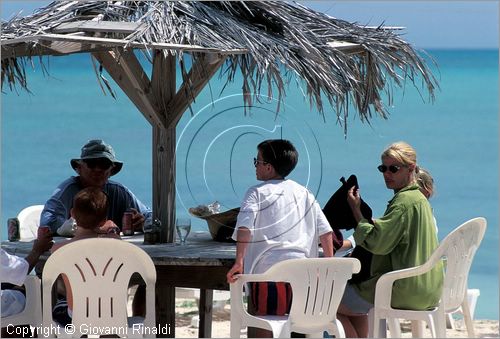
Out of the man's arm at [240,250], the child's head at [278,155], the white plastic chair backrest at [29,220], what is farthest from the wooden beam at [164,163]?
the white plastic chair backrest at [29,220]

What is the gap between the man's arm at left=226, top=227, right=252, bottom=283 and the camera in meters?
5.34

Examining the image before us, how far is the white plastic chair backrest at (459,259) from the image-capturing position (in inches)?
222

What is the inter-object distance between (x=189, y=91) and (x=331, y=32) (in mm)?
903

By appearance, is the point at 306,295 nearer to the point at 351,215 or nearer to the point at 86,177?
→ the point at 351,215

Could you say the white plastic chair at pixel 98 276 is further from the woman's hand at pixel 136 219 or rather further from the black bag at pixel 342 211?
the woman's hand at pixel 136 219

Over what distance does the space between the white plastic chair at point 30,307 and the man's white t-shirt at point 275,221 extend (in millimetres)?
976

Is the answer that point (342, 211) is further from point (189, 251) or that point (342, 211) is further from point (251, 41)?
point (251, 41)

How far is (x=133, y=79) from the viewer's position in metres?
5.92

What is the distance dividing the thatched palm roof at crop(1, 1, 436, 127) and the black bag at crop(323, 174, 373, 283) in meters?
0.42

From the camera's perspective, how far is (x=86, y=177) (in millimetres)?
6414

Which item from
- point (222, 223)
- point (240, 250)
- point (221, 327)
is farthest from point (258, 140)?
point (221, 327)

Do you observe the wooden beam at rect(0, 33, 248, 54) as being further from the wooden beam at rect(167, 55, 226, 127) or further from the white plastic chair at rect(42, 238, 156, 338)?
the white plastic chair at rect(42, 238, 156, 338)

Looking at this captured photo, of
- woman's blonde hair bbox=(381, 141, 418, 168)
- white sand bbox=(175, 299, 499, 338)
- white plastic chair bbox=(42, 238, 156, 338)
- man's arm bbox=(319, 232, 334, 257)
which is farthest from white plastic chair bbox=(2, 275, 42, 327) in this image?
white sand bbox=(175, 299, 499, 338)

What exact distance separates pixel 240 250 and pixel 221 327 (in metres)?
3.07
